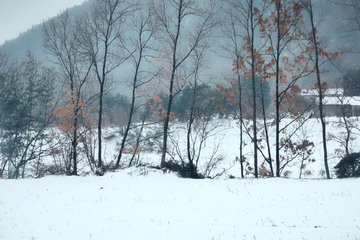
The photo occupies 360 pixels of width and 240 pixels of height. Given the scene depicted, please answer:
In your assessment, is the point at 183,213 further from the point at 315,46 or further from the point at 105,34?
the point at 105,34

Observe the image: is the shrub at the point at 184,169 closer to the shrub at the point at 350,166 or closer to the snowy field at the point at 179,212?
the snowy field at the point at 179,212

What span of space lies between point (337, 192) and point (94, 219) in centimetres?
606

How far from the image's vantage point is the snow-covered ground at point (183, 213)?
3.92 meters

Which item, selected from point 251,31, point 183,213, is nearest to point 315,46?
point 251,31

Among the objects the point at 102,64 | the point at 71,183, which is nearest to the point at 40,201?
the point at 71,183

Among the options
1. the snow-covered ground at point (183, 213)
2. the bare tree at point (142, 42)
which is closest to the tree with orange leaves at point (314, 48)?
the snow-covered ground at point (183, 213)

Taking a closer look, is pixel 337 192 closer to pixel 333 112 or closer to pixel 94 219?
pixel 94 219

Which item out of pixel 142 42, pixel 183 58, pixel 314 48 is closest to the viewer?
pixel 314 48

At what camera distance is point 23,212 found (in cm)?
590

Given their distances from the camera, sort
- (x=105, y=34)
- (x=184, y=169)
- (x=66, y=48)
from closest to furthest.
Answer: (x=184, y=169) < (x=105, y=34) < (x=66, y=48)

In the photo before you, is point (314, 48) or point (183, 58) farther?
point (183, 58)

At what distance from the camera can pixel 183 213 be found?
5.13 m

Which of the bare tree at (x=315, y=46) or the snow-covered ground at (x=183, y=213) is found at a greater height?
the bare tree at (x=315, y=46)

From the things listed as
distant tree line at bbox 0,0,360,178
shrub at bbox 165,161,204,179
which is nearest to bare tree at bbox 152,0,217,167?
distant tree line at bbox 0,0,360,178
